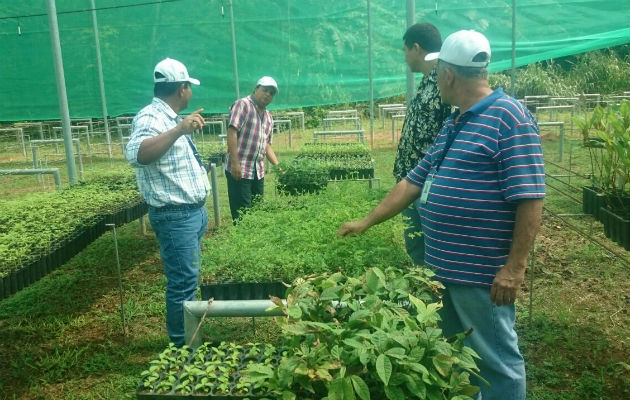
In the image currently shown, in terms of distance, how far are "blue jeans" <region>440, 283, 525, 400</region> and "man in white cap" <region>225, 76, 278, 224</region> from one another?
293 cm

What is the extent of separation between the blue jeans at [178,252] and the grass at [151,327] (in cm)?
45

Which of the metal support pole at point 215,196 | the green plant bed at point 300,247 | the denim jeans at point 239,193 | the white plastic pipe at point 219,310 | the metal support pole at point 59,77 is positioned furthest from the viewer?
the metal support pole at point 215,196

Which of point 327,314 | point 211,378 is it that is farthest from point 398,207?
point 211,378

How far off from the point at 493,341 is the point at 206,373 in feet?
3.76

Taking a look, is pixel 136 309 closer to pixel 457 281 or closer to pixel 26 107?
pixel 457 281

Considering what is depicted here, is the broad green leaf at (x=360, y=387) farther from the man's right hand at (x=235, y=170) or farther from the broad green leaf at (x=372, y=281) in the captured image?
the man's right hand at (x=235, y=170)

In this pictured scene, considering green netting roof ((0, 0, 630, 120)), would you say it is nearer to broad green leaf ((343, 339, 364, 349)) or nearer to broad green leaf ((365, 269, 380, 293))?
broad green leaf ((365, 269, 380, 293))

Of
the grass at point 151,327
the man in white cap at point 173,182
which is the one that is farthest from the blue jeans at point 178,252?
the grass at point 151,327

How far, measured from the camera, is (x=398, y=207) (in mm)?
2590

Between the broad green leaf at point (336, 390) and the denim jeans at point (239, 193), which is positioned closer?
the broad green leaf at point (336, 390)

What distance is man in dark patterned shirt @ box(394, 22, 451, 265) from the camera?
3.20 metres

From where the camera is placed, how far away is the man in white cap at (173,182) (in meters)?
3.04

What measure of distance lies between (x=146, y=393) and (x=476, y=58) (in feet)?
5.34

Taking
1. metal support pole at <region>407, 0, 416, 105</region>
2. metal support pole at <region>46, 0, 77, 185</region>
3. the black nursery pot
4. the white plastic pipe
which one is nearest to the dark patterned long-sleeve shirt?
metal support pole at <region>407, 0, 416, 105</region>
